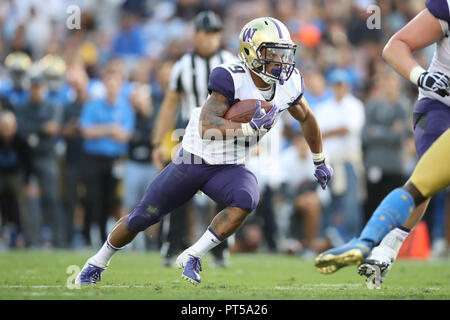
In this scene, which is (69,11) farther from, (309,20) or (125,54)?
(309,20)

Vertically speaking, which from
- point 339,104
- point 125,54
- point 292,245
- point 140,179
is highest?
point 125,54

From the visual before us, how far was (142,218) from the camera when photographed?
5.75m

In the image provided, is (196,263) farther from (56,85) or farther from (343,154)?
(56,85)

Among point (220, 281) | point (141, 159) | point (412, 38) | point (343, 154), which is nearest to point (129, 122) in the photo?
point (141, 159)

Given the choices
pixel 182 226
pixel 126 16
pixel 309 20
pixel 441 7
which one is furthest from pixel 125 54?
pixel 441 7

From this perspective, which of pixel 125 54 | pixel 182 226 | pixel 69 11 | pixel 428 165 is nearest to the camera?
pixel 428 165

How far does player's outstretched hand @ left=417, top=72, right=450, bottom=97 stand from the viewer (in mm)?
4828

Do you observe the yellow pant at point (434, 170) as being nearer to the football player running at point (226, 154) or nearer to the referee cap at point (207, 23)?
the football player running at point (226, 154)

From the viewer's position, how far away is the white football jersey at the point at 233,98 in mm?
5562

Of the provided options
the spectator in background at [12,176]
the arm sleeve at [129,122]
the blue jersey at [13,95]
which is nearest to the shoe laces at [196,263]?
the arm sleeve at [129,122]

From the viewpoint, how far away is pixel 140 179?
10.8 meters

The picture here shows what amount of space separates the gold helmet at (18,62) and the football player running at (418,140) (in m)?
6.89

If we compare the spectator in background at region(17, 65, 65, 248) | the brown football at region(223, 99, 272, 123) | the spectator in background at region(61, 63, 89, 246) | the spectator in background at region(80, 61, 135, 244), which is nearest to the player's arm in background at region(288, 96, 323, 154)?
the brown football at region(223, 99, 272, 123)

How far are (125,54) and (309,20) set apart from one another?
9.55 feet
